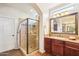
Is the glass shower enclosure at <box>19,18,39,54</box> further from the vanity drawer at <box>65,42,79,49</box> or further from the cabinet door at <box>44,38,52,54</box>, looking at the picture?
the vanity drawer at <box>65,42,79,49</box>

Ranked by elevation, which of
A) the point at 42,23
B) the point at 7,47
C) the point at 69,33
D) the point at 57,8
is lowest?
the point at 7,47

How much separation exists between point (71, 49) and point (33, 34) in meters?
0.87

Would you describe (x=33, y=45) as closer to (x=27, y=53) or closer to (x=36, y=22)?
(x=27, y=53)

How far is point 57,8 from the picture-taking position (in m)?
2.24

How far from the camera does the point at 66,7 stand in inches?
86.2

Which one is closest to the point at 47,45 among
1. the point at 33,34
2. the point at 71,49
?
the point at 33,34

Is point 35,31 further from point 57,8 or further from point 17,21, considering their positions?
point 57,8

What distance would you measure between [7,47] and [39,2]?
113 cm

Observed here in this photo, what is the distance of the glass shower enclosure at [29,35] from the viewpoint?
2182mm

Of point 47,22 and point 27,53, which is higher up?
point 47,22

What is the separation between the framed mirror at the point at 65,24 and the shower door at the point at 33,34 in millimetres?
343

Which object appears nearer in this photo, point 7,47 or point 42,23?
point 7,47

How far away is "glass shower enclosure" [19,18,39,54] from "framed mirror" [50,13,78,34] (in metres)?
0.37

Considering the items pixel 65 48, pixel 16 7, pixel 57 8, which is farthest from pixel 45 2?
pixel 65 48
